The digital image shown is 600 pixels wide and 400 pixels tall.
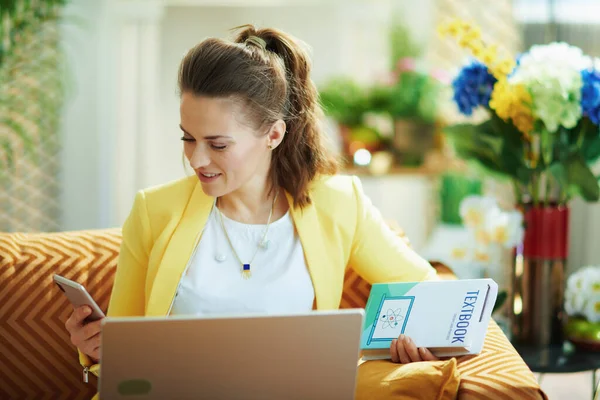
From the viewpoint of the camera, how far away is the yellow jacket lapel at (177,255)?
5.50 feet

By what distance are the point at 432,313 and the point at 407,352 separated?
0.36 feet

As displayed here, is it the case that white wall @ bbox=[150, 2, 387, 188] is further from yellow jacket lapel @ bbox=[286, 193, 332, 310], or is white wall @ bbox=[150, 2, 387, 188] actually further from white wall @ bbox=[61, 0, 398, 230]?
yellow jacket lapel @ bbox=[286, 193, 332, 310]

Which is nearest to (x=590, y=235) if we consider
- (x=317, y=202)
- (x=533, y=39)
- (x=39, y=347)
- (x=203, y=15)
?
(x=533, y=39)

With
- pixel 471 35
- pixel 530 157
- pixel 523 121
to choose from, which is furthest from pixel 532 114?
pixel 471 35

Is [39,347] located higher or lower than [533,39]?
lower

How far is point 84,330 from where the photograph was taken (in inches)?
62.1

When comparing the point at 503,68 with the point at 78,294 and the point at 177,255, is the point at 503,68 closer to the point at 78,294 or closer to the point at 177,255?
the point at 177,255

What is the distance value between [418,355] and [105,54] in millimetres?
2887

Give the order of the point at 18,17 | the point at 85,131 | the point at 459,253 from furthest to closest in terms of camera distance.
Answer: the point at 85,131 → the point at 18,17 → the point at 459,253

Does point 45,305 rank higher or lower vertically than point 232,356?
lower

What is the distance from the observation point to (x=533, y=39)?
327 centimetres

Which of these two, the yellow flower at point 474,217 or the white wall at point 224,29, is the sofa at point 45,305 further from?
the white wall at point 224,29

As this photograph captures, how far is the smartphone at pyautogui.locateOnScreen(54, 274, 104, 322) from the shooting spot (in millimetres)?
1450

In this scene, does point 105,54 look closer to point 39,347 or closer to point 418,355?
point 39,347
